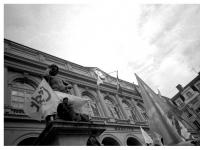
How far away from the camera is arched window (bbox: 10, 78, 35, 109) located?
9.98m

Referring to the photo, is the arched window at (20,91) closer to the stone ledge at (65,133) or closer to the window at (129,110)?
the stone ledge at (65,133)

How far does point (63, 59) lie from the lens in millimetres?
16203

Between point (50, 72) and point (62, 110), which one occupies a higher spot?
point (50, 72)

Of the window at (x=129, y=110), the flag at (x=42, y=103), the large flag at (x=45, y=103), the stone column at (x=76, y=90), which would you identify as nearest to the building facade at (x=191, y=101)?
the window at (x=129, y=110)

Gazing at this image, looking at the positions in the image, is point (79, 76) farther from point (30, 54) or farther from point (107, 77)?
point (107, 77)

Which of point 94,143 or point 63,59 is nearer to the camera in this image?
point 94,143

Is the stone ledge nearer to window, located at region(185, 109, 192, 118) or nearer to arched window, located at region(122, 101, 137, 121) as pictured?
arched window, located at region(122, 101, 137, 121)

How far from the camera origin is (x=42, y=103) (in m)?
4.24

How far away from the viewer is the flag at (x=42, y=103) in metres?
4.07

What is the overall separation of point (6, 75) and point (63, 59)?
256 inches

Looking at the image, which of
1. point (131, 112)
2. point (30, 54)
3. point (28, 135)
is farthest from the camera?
point (131, 112)

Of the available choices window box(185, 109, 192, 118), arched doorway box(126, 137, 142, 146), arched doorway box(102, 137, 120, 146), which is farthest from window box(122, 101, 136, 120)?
window box(185, 109, 192, 118)

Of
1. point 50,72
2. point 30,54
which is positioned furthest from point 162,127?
point 30,54

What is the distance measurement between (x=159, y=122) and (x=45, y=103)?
3.77m
